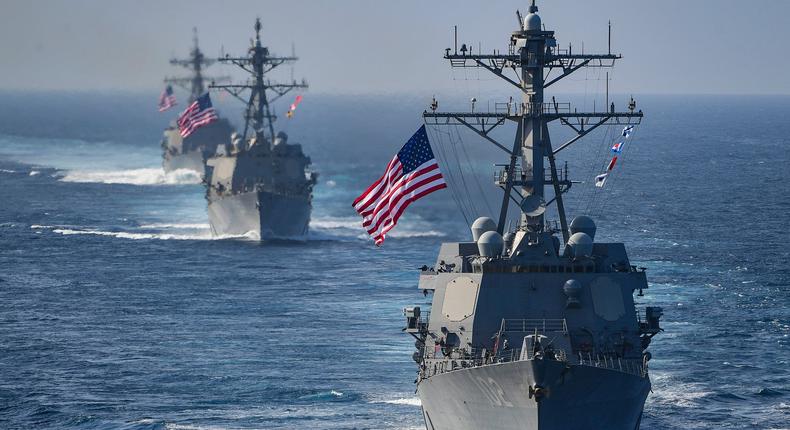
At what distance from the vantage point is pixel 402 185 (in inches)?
1679

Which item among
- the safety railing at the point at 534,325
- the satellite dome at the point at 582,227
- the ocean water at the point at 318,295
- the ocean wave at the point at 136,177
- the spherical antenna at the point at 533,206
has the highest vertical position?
the spherical antenna at the point at 533,206

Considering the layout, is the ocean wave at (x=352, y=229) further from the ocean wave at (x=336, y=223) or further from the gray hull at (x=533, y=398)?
the gray hull at (x=533, y=398)

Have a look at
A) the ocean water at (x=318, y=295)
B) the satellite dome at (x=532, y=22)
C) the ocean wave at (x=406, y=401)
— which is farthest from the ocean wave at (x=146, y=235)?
the satellite dome at (x=532, y=22)

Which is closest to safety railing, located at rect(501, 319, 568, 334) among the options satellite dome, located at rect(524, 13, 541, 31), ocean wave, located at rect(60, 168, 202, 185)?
satellite dome, located at rect(524, 13, 541, 31)

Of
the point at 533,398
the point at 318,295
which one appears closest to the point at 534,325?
the point at 533,398

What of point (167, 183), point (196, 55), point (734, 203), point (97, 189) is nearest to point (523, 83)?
point (734, 203)

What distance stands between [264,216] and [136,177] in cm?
4055

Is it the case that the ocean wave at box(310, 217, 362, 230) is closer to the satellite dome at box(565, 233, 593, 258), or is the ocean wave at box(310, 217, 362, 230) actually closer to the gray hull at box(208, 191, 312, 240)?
the gray hull at box(208, 191, 312, 240)

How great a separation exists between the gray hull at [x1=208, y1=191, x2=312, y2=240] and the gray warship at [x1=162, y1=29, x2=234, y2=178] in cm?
3429

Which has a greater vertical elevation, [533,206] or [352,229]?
[533,206]

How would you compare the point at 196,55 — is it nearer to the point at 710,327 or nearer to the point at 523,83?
the point at 710,327

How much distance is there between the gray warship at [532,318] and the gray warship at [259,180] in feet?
167

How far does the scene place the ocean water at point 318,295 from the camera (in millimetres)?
47562

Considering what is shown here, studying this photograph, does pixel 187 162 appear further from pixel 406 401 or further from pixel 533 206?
pixel 533 206
